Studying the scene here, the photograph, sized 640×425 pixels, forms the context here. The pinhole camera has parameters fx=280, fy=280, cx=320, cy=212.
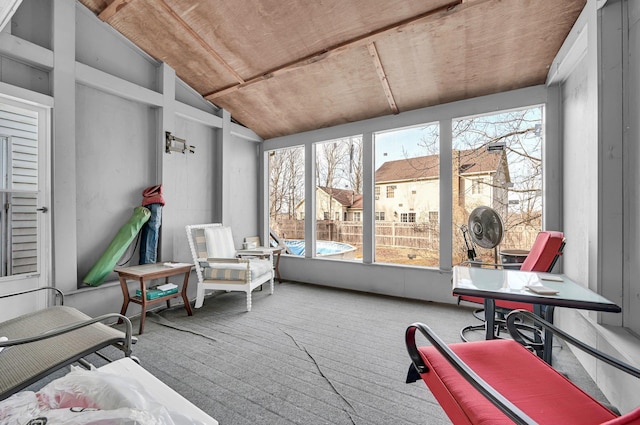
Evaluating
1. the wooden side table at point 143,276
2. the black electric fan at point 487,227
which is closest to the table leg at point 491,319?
the black electric fan at point 487,227

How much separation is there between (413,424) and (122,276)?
112 inches

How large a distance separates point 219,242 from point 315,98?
235 centimetres

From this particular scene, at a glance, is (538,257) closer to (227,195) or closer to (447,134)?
(447,134)

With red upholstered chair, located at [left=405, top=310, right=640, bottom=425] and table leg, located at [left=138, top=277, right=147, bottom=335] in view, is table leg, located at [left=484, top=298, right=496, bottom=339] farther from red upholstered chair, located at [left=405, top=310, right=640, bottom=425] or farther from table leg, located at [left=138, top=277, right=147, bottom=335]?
table leg, located at [left=138, top=277, right=147, bottom=335]

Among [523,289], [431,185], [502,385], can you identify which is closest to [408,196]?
[431,185]

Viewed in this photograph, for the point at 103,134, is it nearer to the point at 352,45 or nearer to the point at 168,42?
the point at 168,42

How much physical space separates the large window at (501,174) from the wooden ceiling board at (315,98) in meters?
1.17

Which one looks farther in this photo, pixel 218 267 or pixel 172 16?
pixel 218 267

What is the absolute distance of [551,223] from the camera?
9.84 ft

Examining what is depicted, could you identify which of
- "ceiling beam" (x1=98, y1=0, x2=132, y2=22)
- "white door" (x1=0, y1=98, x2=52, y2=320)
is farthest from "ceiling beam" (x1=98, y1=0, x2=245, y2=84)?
"white door" (x1=0, y1=98, x2=52, y2=320)

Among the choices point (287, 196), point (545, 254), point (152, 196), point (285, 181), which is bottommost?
point (545, 254)

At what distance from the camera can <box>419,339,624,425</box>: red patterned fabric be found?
98cm

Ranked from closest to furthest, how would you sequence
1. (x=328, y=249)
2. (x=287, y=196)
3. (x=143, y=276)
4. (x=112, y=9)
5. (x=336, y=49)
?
(x=143, y=276) < (x=112, y=9) < (x=336, y=49) < (x=328, y=249) < (x=287, y=196)

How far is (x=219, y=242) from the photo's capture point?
374 cm
